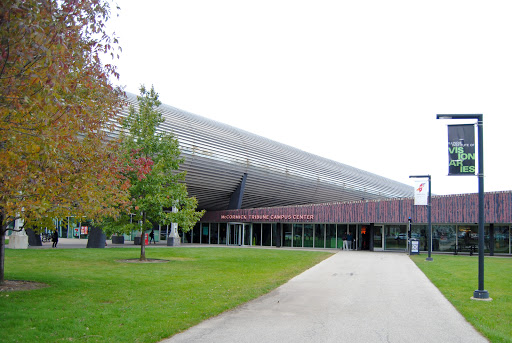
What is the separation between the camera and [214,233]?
49750 mm

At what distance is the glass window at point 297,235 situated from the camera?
1701 inches

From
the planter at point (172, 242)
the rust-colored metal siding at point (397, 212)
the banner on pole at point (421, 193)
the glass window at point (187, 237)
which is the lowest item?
the glass window at point (187, 237)

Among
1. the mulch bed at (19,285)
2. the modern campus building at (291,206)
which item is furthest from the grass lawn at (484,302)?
the modern campus building at (291,206)

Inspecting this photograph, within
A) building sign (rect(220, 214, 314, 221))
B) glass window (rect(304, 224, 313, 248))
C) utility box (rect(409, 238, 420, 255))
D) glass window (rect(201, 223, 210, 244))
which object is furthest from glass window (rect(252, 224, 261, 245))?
utility box (rect(409, 238, 420, 255))

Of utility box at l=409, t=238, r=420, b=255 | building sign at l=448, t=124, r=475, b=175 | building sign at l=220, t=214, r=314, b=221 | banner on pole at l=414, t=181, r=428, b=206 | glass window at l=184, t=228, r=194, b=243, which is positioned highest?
building sign at l=448, t=124, r=475, b=175

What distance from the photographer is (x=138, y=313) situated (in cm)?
898

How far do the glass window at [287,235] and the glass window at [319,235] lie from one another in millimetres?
2827

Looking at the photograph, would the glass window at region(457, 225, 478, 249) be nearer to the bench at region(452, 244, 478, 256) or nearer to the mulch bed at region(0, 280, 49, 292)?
the bench at region(452, 244, 478, 256)

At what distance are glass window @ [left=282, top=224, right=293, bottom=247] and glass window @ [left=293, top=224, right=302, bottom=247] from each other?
1.59ft

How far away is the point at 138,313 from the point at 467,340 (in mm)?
6072

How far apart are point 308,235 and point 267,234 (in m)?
4.73

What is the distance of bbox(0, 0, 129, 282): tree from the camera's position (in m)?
6.10

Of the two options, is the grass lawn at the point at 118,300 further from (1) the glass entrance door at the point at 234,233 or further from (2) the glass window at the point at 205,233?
(2) the glass window at the point at 205,233

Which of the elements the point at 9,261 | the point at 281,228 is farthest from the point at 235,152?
the point at 9,261
